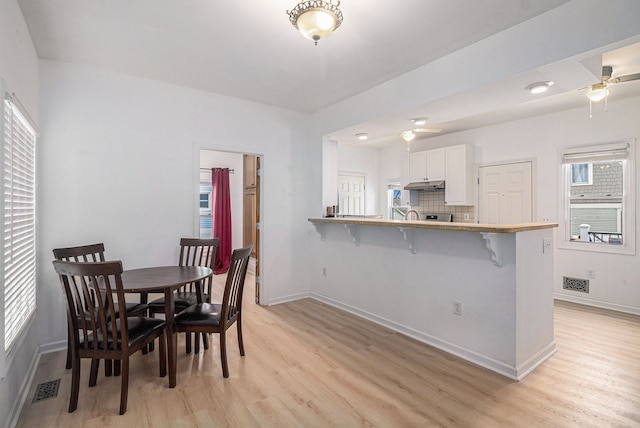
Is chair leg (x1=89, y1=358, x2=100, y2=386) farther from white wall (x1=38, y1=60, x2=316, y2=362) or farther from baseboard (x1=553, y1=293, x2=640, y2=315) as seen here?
baseboard (x1=553, y1=293, x2=640, y2=315)

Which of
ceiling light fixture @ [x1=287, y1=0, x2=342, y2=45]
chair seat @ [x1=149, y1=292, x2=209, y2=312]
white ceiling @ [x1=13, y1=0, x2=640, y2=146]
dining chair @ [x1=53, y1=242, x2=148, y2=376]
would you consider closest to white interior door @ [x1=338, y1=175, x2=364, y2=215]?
white ceiling @ [x1=13, y1=0, x2=640, y2=146]

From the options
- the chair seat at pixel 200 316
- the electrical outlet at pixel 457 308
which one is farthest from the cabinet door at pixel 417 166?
the chair seat at pixel 200 316

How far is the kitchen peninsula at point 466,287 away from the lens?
2.48 m

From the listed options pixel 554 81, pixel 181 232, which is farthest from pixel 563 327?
pixel 181 232

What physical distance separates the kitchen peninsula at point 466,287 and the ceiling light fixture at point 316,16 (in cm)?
171

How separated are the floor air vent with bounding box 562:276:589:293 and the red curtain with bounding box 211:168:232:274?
5687 mm

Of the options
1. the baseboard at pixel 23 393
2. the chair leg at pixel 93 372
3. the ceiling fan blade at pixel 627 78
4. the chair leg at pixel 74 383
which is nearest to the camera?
the baseboard at pixel 23 393

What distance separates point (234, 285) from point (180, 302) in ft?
2.31

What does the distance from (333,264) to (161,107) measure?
9.08ft

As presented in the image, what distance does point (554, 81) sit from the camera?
8.16 feet

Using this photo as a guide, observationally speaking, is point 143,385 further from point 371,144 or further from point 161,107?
point 371,144

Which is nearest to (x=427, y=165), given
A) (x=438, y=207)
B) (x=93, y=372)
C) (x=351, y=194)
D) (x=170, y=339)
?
(x=438, y=207)

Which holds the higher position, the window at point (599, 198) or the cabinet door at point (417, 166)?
the cabinet door at point (417, 166)

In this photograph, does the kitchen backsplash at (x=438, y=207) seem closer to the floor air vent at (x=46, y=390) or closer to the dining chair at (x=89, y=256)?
the dining chair at (x=89, y=256)
